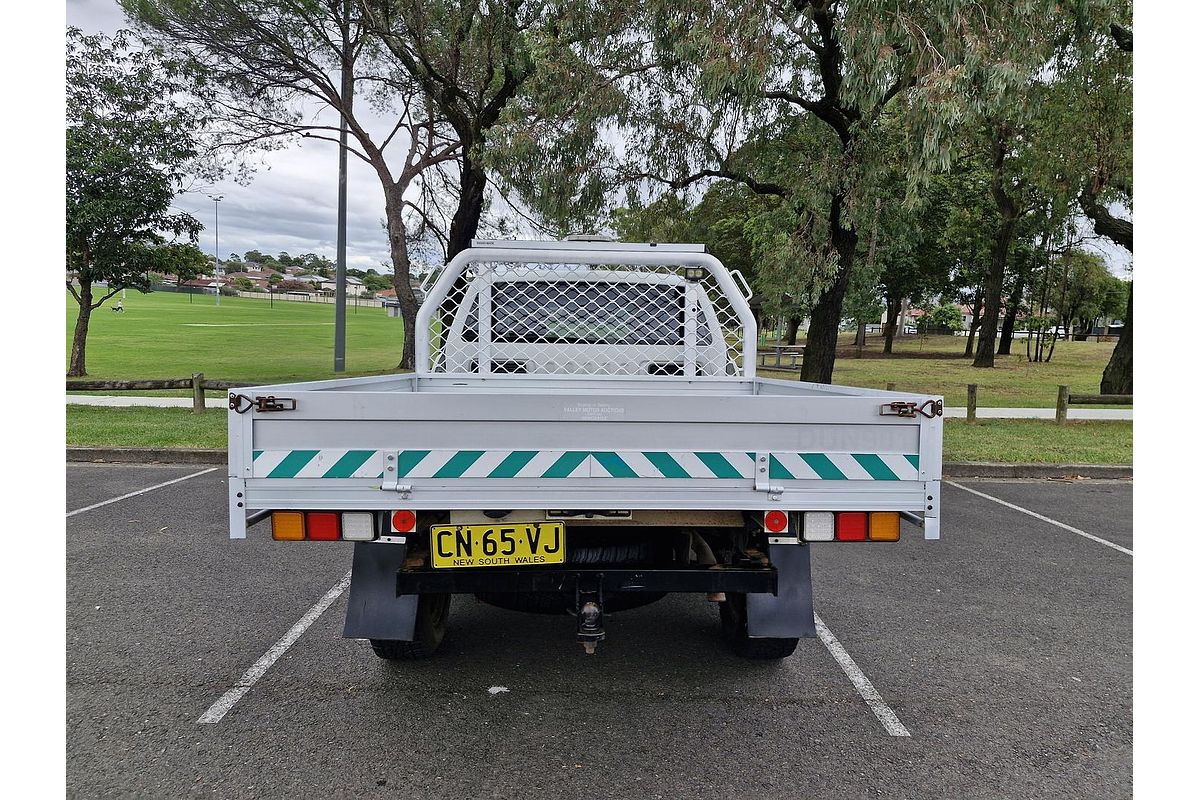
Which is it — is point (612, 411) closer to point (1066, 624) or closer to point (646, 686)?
point (646, 686)

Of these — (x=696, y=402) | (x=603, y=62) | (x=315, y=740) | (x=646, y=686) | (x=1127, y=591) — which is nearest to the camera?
(x=696, y=402)

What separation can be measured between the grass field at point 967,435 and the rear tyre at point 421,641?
21.3ft

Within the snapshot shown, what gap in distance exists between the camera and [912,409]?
8.29 ft

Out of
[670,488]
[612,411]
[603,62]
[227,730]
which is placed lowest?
[227,730]

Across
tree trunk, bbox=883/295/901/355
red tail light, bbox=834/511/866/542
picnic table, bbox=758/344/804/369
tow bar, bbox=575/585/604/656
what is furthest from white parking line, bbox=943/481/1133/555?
tree trunk, bbox=883/295/901/355

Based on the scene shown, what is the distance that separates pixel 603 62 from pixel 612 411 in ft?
29.6

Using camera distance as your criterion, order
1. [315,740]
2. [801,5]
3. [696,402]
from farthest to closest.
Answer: [801,5]
[315,740]
[696,402]

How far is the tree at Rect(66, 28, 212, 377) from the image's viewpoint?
12.9 metres

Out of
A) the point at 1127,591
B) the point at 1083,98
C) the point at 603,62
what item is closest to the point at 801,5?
the point at 603,62

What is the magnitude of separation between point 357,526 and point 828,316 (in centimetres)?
986

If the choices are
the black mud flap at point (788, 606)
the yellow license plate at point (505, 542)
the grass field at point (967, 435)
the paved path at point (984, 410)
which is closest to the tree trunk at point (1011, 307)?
the paved path at point (984, 410)

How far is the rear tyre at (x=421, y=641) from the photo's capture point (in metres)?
3.29

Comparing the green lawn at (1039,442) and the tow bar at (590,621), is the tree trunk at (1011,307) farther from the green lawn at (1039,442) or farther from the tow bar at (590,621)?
the tow bar at (590,621)

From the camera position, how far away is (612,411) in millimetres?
2461
